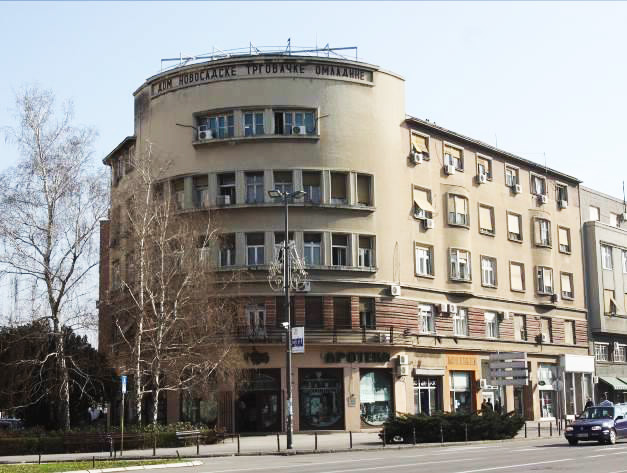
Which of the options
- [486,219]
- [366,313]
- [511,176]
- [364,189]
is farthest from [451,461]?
[511,176]

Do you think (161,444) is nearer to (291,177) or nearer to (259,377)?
(259,377)

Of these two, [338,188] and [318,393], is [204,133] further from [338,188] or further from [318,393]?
[318,393]

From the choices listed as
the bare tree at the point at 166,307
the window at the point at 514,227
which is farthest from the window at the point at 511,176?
the bare tree at the point at 166,307

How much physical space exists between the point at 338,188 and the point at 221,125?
21.5ft

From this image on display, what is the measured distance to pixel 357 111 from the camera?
47.1 meters

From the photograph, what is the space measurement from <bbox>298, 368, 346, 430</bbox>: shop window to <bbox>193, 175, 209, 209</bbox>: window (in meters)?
9.63

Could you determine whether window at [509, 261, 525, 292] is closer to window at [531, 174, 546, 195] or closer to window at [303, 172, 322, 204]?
window at [531, 174, 546, 195]

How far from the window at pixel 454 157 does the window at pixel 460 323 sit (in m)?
8.21

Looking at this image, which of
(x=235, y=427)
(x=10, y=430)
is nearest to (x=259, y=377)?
(x=235, y=427)

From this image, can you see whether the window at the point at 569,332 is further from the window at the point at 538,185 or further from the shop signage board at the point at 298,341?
the shop signage board at the point at 298,341

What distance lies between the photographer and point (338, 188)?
46.2 metres

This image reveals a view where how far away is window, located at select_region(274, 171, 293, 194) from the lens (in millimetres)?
45469

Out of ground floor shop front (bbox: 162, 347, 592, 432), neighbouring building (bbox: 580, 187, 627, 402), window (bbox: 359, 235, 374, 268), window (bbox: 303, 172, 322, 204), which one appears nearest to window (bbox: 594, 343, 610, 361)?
neighbouring building (bbox: 580, 187, 627, 402)

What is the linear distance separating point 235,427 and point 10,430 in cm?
1116
